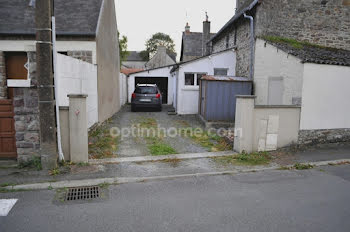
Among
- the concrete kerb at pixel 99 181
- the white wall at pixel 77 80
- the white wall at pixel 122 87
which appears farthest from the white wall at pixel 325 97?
the white wall at pixel 122 87

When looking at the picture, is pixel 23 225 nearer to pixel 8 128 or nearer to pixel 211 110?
pixel 8 128

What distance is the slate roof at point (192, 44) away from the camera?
30.2 m

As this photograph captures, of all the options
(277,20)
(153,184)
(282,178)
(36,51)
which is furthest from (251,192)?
(277,20)

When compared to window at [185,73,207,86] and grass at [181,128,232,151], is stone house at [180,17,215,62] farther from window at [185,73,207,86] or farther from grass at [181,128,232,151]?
grass at [181,128,232,151]

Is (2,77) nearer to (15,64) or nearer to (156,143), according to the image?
(15,64)

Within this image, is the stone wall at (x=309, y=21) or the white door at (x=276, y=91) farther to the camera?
the stone wall at (x=309, y=21)

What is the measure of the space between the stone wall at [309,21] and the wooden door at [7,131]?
32.3 ft

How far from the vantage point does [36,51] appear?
4.97 metres

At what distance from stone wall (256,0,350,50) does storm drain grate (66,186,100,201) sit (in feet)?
31.5

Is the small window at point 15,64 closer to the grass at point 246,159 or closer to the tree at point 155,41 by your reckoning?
the grass at point 246,159

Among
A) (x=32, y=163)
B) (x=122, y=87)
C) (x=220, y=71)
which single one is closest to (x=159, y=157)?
(x=32, y=163)

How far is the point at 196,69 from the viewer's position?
1348cm

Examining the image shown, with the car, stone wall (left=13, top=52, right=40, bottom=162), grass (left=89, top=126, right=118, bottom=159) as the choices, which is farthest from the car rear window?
stone wall (left=13, top=52, right=40, bottom=162)

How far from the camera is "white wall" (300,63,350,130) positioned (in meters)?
7.57
